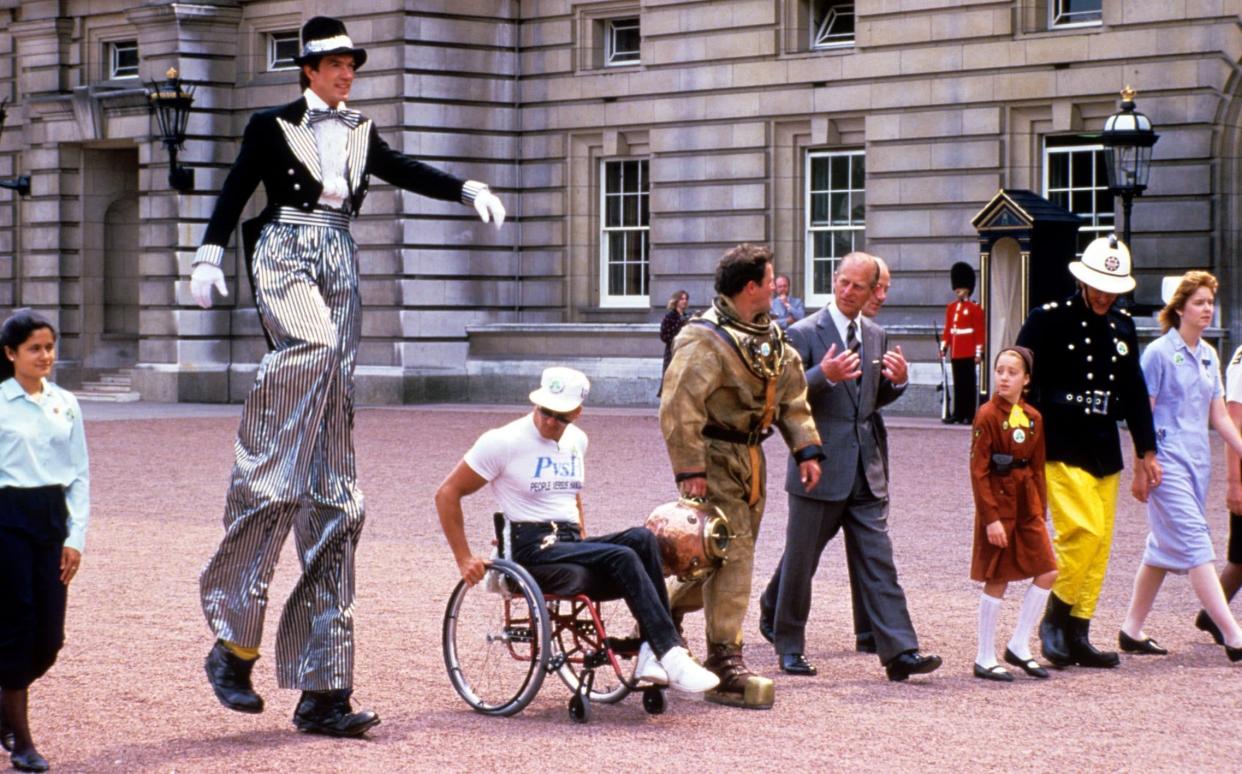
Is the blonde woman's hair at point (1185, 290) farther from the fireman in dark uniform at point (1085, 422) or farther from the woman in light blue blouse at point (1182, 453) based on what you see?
the fireman in dark uniform at point (1085, 422)

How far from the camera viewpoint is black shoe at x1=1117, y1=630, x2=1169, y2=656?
9.37 metres

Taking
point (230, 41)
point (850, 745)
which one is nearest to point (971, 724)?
point (850, 745)

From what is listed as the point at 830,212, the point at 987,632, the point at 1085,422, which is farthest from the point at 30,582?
the point at 830,212

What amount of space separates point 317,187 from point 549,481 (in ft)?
4.47

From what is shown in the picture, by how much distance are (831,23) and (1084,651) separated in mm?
19012

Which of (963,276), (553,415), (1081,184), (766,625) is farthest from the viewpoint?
(1081,184)

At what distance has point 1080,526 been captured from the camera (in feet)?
30.2

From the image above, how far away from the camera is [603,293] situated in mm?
29984

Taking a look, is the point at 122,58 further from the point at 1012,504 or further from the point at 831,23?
the point at 1012,504

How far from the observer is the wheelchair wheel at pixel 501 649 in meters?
7.68

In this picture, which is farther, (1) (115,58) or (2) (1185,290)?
(1) (115,58)

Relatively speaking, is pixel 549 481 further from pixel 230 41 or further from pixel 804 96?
pixel 230 41

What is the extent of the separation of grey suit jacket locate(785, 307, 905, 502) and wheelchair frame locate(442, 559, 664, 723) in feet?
4.52

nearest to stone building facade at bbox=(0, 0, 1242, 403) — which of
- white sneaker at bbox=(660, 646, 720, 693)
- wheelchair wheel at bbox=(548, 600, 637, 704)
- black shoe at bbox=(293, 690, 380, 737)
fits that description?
wheelchair wheel at bbox=(548, 600, 637, 704)
